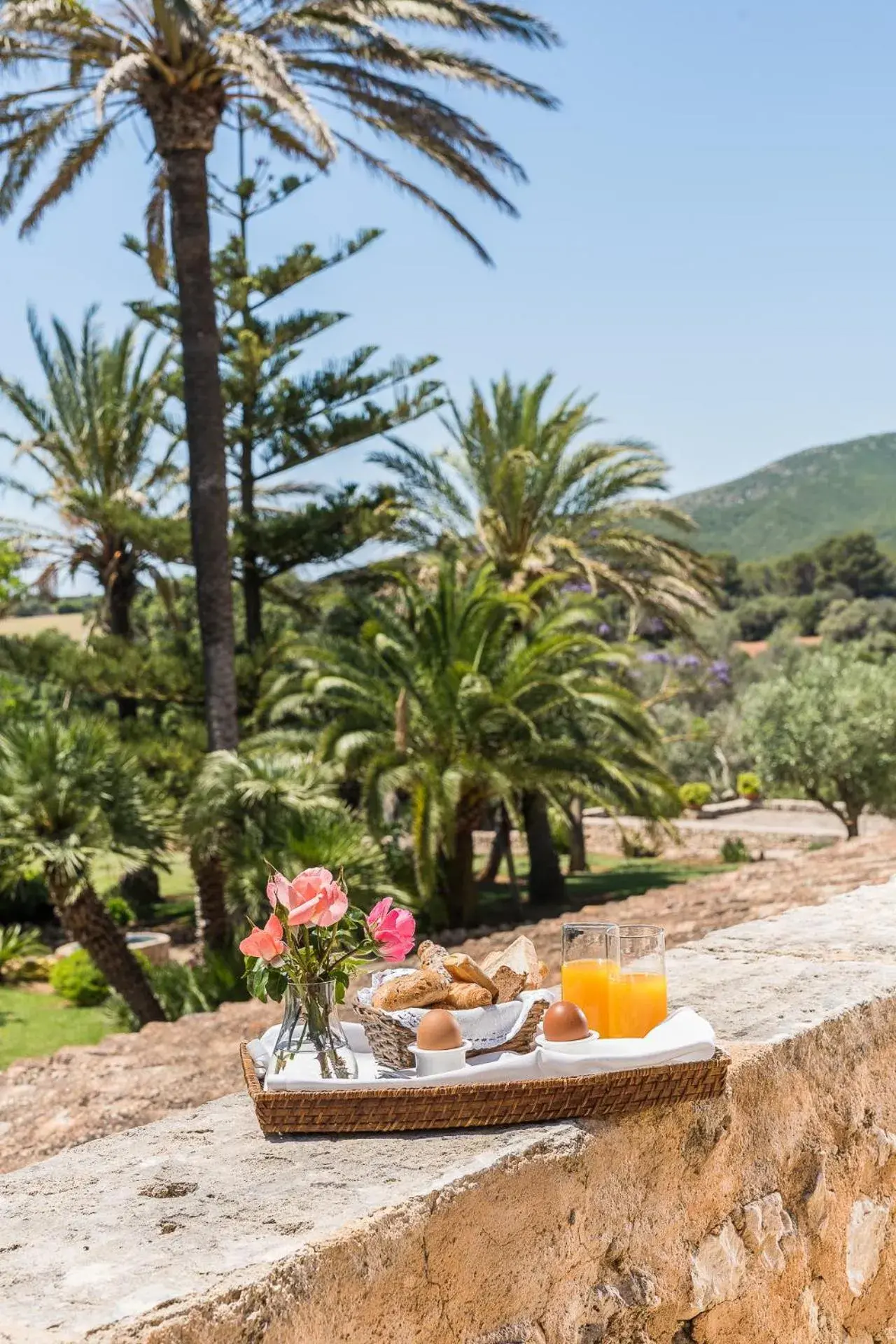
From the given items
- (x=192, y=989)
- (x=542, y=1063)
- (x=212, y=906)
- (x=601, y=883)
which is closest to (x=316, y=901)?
(x=542, y=1063)

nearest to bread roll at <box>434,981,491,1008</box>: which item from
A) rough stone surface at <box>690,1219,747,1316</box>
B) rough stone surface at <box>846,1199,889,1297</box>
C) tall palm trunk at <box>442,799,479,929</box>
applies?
rough stone surface at <box>690,1219,747,1316</box>

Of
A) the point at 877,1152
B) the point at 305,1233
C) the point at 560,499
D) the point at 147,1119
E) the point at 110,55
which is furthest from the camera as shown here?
the point at 560,499

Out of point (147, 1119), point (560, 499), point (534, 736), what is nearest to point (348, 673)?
point (534, 736)

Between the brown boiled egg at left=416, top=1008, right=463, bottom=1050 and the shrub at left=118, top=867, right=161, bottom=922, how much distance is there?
56.2 feet

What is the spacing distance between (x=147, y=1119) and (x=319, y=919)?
10.0ft

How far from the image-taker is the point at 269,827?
11.1m

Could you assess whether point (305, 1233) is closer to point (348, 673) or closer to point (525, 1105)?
point (525, 1105)

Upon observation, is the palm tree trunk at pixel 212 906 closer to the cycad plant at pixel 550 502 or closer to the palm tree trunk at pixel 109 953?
the palm tree trunk at pixel 109 953

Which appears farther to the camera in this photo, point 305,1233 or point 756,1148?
point 756,1148

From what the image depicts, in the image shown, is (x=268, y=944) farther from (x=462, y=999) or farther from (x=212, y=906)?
(x=212, y=906)

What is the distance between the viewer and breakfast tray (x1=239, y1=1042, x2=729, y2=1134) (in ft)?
5.70

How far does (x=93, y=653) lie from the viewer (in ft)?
61.1

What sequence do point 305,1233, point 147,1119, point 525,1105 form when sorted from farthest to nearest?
point 147,1119, point 525,1105, point 305,1233

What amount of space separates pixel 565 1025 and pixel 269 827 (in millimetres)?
9466
